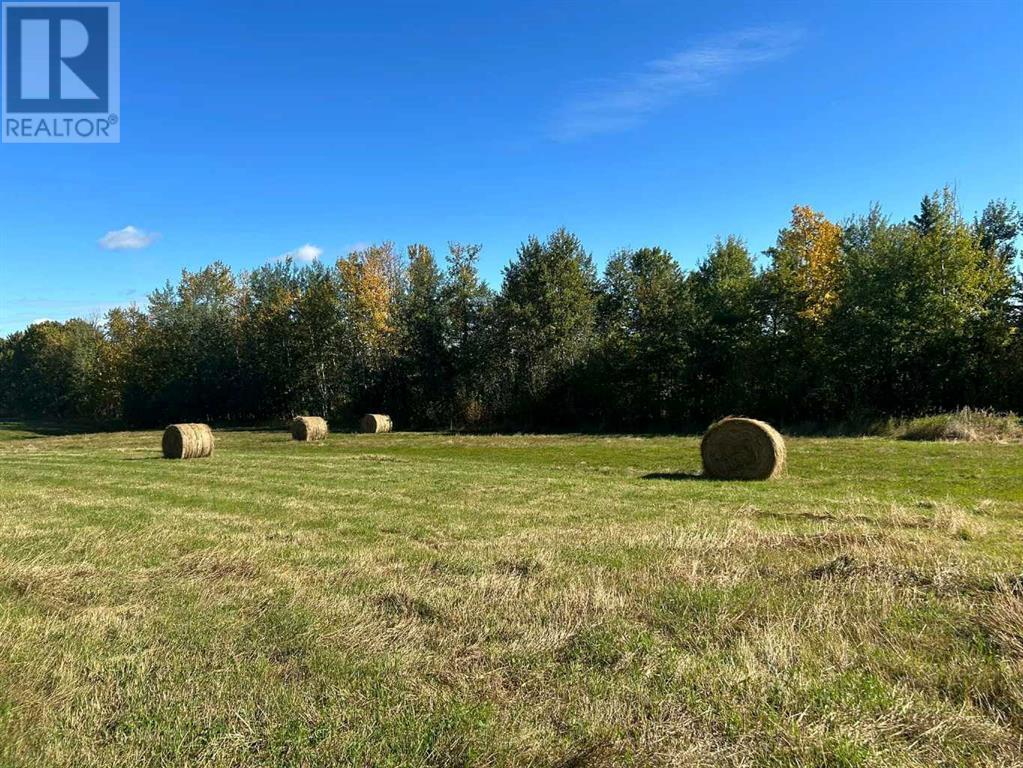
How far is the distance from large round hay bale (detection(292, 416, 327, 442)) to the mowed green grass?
24392 millimetres

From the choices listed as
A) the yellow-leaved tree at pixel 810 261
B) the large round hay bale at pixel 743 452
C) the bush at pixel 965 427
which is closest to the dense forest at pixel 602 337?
the yellow-leaved tree at pixel 810 261

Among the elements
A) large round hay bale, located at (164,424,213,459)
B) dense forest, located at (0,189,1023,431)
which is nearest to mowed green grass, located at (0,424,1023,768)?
large round hay bale, located at (164,424,213,459)

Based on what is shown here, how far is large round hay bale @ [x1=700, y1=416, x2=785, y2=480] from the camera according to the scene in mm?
15266

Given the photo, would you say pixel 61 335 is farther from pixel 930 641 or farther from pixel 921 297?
pixel 930 641

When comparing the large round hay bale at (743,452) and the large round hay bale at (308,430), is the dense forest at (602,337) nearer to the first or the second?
the large round hay bale at (308,430)

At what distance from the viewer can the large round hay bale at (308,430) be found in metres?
33.6

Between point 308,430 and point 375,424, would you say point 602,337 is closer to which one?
point 375,424

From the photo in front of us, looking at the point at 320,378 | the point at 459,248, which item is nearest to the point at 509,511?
the point at 459,248

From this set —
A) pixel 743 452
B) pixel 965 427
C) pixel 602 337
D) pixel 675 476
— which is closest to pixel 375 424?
pixel 602 337

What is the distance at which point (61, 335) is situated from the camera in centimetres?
7756

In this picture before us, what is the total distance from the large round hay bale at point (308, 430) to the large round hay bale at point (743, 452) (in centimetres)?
2309

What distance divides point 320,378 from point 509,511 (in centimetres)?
4272

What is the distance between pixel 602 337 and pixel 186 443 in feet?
86.8

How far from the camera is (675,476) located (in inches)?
635
